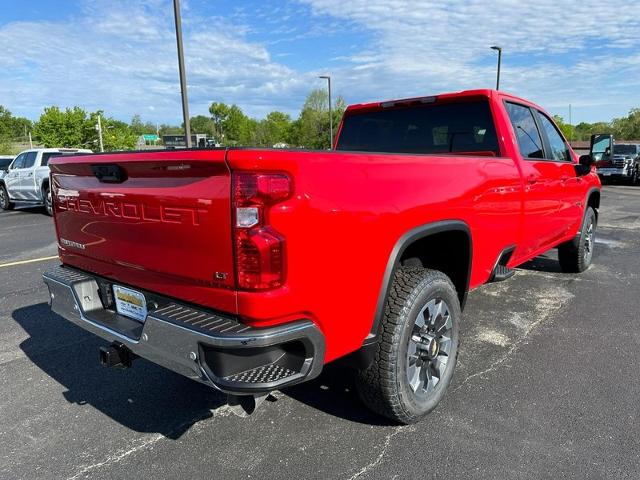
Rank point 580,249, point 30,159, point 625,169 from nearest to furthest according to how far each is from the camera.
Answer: point 580,249 < point 30,159 < point 625,169

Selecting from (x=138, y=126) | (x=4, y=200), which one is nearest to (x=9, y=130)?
(x=138, y=126)

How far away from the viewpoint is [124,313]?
2664mm

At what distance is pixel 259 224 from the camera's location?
1946 millimetres

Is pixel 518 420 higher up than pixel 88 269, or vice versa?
pixel 88 269

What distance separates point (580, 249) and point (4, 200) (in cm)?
1574

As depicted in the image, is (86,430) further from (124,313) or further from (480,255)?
(480,255)

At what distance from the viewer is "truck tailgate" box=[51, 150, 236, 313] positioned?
2.04m

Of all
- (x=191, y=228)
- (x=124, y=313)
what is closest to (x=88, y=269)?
(x=124, y=313)

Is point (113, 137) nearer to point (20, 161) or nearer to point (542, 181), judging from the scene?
point (20, 161)

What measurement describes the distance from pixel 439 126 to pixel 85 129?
127ft

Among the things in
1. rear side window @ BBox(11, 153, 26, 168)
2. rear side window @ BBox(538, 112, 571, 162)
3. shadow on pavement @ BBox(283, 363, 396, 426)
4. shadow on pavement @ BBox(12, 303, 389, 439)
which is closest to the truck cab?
rear side window @ BBox(538, 112, 571, 162)

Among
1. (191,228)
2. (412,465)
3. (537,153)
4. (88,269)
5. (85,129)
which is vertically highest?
(85,129)

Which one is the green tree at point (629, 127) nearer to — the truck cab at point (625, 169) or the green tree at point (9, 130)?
the truck cab at point (625, 169)

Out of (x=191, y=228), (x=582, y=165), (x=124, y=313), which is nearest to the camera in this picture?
(x=191, y=228)
